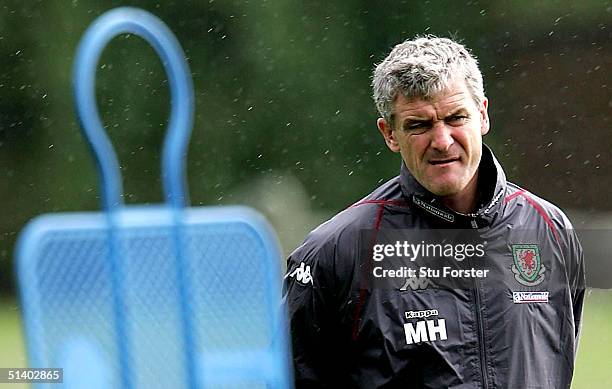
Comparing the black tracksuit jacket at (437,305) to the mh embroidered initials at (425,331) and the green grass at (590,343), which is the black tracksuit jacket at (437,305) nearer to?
the mh embroidered initials at (425,331)

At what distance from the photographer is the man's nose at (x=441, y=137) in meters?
2.89

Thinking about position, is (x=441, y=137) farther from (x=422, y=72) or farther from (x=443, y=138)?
(x=422, y=72)

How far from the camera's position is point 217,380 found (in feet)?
10.1

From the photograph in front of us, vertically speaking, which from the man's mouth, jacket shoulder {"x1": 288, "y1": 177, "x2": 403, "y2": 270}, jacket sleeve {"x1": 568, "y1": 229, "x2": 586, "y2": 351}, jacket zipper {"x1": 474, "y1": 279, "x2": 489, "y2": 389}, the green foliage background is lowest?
jacket zipper {"x1": 474, "y1": 279, "x2": 489, "y2": 389}

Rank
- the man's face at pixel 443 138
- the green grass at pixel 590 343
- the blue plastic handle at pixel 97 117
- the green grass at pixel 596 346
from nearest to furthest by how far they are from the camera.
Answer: the man's face at pixel 443 138 → the blue plastic handle at pixel 97 117 → the green grass at pixel 596 346 → the green grass at pixel 590 343

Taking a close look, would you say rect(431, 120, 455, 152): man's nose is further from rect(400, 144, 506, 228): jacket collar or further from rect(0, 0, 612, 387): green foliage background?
rect(0, 0, 612, 387): green foliage background

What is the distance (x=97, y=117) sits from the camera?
3135 mm

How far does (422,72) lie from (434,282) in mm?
495

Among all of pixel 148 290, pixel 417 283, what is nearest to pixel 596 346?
pixel 417 283

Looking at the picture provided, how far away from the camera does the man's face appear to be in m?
2.89

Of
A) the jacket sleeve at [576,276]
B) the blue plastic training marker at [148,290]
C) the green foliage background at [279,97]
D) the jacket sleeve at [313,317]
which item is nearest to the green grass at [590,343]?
the green foliage background at [279,97]

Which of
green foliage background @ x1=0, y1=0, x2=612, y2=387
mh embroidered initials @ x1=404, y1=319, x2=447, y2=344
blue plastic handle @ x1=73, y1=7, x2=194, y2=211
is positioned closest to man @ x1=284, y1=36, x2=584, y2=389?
mh embroidered initials @ x1=404, y1=319, x2=447, y2=344

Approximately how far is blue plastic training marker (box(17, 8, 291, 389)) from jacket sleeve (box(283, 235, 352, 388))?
4 cm

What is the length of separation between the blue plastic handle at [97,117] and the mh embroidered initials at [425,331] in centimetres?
65
